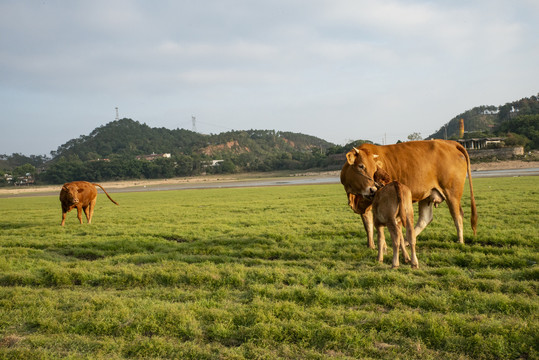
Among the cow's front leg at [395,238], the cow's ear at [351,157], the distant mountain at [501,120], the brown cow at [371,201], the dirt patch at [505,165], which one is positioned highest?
the distant mountain at [501,120]

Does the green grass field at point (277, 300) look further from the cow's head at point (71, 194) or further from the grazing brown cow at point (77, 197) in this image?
the grazing brown cow at point (77, 197)

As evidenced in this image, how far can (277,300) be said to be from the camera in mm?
5562

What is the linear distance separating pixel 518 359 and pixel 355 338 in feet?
5.26

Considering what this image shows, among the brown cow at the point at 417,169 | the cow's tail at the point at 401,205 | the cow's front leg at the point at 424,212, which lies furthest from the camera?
the cow's front leg at the point at 424,212

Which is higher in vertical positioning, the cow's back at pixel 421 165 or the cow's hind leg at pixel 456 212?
the cow's back at pixel 421 165

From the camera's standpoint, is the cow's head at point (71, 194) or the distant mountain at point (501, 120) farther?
the distant mountain at point (501, 120)

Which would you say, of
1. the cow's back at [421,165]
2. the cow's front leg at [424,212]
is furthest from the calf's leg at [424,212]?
the cow's back at [421,165]

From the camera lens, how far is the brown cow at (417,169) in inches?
304

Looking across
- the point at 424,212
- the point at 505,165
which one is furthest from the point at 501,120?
the point at 424,212

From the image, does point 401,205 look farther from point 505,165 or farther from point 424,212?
point 505,165

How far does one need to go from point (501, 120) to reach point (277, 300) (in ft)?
562

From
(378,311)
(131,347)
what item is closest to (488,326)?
(378,311)

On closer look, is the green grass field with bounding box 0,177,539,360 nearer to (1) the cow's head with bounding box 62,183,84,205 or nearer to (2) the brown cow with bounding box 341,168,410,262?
(2) the brown cow with bounding box 341,168,410,262

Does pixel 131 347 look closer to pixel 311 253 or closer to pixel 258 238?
pixel 311 253
